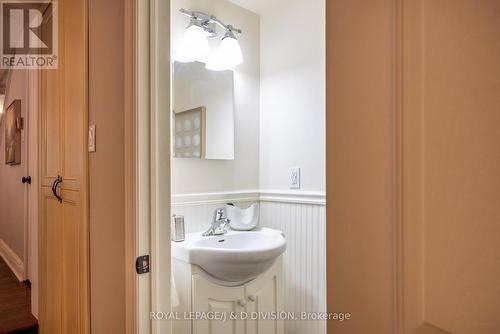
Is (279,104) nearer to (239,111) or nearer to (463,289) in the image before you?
(239,111)

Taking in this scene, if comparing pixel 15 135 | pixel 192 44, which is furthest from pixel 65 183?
pixel 15 135

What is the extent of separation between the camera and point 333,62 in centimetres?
44

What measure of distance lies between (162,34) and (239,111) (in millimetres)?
1146

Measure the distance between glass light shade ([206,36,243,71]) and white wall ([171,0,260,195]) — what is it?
11 cm

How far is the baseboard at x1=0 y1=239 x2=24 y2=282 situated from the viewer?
2.63 m

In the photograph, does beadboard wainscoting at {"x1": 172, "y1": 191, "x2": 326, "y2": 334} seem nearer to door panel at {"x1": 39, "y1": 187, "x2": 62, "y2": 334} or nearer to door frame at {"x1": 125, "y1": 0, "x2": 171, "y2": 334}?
door panel at {"x1": 39, "y1": 187, "x2": 62, "y2": 334}

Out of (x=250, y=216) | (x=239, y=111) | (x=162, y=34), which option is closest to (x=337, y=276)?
(x=162, y=34)

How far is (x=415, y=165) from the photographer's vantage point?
34cm

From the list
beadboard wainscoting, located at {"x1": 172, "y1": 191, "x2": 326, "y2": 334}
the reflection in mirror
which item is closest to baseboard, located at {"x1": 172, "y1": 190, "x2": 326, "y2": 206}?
beadboard wainscoting, located at {"x1": 172, "y1": 191, "x2": 326, "y2": 334}

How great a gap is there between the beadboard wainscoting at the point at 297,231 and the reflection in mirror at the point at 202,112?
0.29 m

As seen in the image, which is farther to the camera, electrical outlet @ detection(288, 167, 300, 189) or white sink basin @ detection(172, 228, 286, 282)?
electrical outlet @ detection(288, 167, 300, 189)

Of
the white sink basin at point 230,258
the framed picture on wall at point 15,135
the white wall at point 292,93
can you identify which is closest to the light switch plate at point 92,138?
the white sink basin at point 230,258

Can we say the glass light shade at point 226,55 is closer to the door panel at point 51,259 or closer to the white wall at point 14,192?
the door panel at point 51,259

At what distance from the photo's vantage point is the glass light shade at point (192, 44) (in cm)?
177
